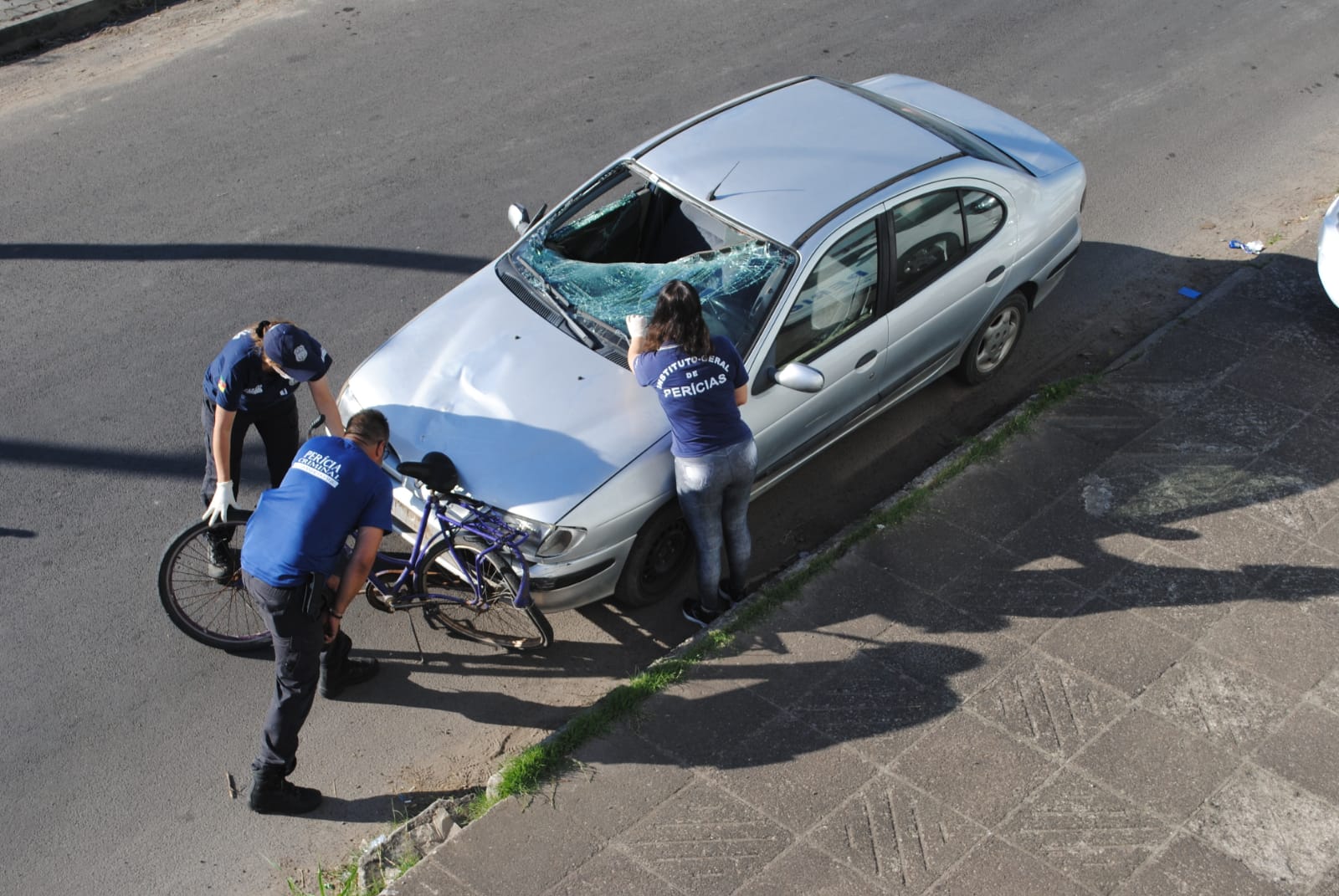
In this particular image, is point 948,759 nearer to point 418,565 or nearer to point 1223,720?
point 1223,720

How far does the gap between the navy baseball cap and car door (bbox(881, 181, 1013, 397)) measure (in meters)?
2.98

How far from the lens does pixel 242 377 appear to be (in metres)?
5.43

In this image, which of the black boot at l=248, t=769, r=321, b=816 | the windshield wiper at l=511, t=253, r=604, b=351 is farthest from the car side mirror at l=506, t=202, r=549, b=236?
the black boot at l=248, t=769, r=321, b=816

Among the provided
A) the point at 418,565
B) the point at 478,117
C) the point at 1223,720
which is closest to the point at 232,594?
the point at 418,565

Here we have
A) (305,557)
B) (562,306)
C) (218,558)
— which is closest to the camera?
(305,557)

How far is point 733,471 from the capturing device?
5348mm

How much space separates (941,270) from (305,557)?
3.75m

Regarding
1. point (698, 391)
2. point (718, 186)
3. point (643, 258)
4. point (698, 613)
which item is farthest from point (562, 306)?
point (698, 613)

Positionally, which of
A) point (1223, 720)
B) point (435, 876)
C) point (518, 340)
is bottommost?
point (1223, 720)

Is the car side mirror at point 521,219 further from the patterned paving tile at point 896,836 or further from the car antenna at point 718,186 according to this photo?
the patterned paving tile at point 896,836

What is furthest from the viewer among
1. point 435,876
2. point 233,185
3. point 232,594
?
point 233,185

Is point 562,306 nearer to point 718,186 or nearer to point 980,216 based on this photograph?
point 718,186

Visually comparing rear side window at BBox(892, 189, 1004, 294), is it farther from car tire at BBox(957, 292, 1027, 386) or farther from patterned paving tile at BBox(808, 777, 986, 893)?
patterned paving tile at BBox(808, 777, 986, 893)

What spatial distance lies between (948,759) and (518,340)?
2887 mm
